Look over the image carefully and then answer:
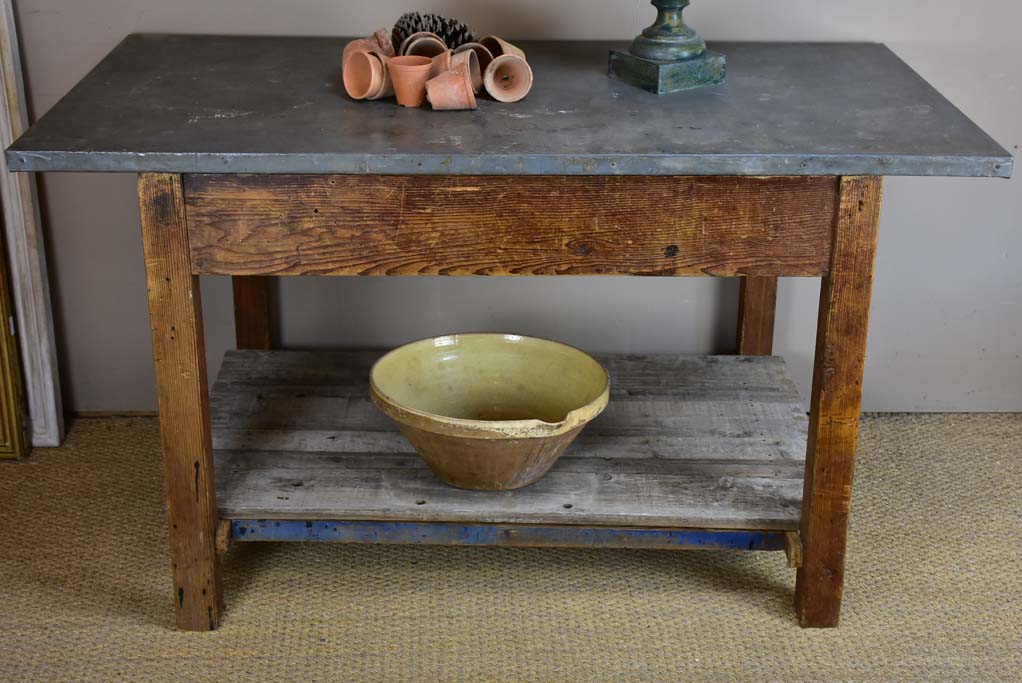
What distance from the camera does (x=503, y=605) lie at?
5.89 feet

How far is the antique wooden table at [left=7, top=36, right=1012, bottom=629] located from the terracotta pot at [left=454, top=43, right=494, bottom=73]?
9cm

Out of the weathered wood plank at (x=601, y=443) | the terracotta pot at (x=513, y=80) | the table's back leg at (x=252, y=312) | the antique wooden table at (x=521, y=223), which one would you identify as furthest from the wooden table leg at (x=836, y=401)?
the table's back leg at (x=252, y=312)

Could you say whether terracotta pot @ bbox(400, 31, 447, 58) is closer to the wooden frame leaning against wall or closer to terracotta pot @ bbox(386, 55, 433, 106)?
terracotta pot @ bbox(386, 55, 433, 106)

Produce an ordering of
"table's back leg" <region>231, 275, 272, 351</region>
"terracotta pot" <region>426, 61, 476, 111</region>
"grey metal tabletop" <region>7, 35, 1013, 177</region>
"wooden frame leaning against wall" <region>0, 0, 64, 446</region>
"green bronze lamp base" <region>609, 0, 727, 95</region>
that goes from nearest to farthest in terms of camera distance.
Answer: "grey metal tabletop" <region>7, 35, 1013, 177</region>
"terracotta pot" <region>426, 61, 476, 111</region>
"green bronze lamp base" <region>609, 0, 727, 95</region>
"wooden frame leaning against wall" <region>0, 0, 64, 446</region>
"table's back leg" <region>231, 275, 272, 351</region>

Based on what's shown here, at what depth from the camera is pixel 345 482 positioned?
1.77 meters

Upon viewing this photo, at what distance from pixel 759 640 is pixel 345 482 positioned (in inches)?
24.8

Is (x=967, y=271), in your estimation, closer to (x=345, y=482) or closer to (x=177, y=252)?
(x=345, y=482)

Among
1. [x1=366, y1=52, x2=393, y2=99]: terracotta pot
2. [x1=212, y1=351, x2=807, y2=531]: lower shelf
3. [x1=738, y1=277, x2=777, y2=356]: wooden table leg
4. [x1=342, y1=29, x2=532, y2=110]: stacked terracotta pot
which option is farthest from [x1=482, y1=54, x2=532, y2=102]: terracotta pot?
[x1=738, y1=277, x2=777, y2=356]: wooden table leg

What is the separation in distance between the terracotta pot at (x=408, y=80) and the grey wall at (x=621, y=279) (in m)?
0.45

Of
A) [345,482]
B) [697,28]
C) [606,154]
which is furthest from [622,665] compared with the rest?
[697,28]

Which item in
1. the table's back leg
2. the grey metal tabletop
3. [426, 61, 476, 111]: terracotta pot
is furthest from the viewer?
the table's back leg

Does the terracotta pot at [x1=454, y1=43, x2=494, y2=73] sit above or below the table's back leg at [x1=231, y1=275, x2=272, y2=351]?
above

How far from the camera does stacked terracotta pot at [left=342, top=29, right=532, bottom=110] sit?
5.24 ft

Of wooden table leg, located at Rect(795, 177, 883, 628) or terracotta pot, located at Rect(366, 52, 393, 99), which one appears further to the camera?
terracotta pot, located at Rect(366, 52, 393, 99)
